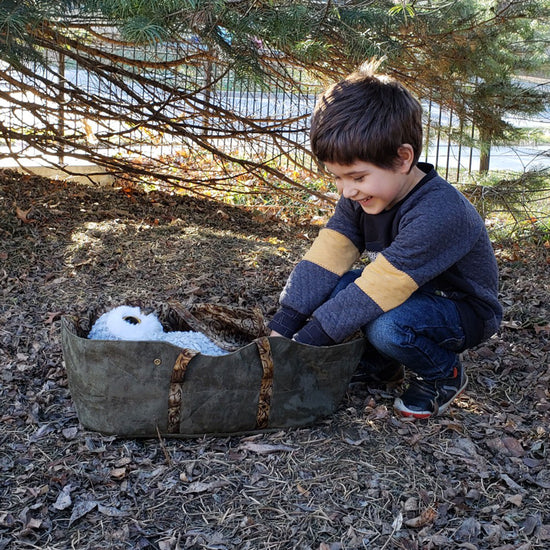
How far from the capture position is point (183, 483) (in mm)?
2061

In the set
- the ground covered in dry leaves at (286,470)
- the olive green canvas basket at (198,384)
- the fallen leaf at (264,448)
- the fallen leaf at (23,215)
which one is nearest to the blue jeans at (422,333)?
the olive green canvas basket at (198,384)

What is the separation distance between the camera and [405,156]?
2.28 m

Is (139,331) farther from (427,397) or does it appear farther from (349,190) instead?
(427,397)

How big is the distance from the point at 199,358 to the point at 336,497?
63 centimetres

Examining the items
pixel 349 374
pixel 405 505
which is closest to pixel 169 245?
pixel 349 374

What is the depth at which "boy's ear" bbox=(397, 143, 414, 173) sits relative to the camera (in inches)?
89.1

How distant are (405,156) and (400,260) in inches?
14.4

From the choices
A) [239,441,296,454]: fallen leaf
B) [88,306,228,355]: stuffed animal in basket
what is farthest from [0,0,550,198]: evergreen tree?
[239,441,296,454]: fallen leaf

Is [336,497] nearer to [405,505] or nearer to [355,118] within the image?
[405,505]

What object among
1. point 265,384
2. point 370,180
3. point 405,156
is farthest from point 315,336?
point 405,156

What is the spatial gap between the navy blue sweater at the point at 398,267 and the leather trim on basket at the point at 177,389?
1.48 feet

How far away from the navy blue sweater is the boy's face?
8cm

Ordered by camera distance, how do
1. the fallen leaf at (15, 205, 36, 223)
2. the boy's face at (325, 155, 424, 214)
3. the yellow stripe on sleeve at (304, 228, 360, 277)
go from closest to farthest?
the boy's face at (325, 155, 424, 214), the yellow stripe on sleeve at (304, 228, 360, 277), the fallen leaf at (15, 205, 36, 223)

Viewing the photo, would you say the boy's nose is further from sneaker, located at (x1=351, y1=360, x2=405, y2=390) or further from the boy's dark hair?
sneaker, located at (x1=351, y1=360, x2=405, y2=390)
